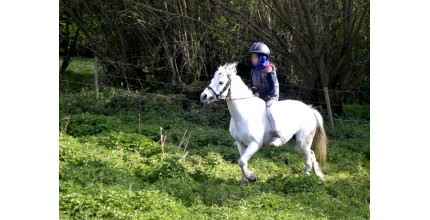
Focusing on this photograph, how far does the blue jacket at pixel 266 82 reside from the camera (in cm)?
884

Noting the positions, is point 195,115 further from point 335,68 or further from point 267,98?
point 267,98

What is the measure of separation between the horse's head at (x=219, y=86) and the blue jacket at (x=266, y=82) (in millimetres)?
456

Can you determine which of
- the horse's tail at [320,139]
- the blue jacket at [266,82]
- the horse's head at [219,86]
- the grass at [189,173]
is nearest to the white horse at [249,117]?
the horse's head at [219,86]

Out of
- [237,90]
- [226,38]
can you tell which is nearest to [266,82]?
[237,90]

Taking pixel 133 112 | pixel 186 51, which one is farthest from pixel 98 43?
pixel 133 112

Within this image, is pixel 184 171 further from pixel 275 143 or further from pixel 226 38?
pixel 226 38

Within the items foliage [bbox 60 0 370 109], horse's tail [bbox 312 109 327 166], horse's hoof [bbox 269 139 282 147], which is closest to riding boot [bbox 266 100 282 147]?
horse's hoof [bbox 269 139 282 147]

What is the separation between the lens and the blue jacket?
348 inches

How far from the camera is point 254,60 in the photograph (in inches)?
349

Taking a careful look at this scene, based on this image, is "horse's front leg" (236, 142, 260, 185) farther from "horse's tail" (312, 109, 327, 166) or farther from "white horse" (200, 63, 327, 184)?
"horse's tail" (312, 109, 327, 166)

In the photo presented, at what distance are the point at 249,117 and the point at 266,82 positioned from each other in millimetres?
614

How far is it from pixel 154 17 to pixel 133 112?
3137 millimetres

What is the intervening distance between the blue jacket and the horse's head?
46 cm

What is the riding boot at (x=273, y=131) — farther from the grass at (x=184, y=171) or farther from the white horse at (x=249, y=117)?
the grass at (x=184, y=171)
